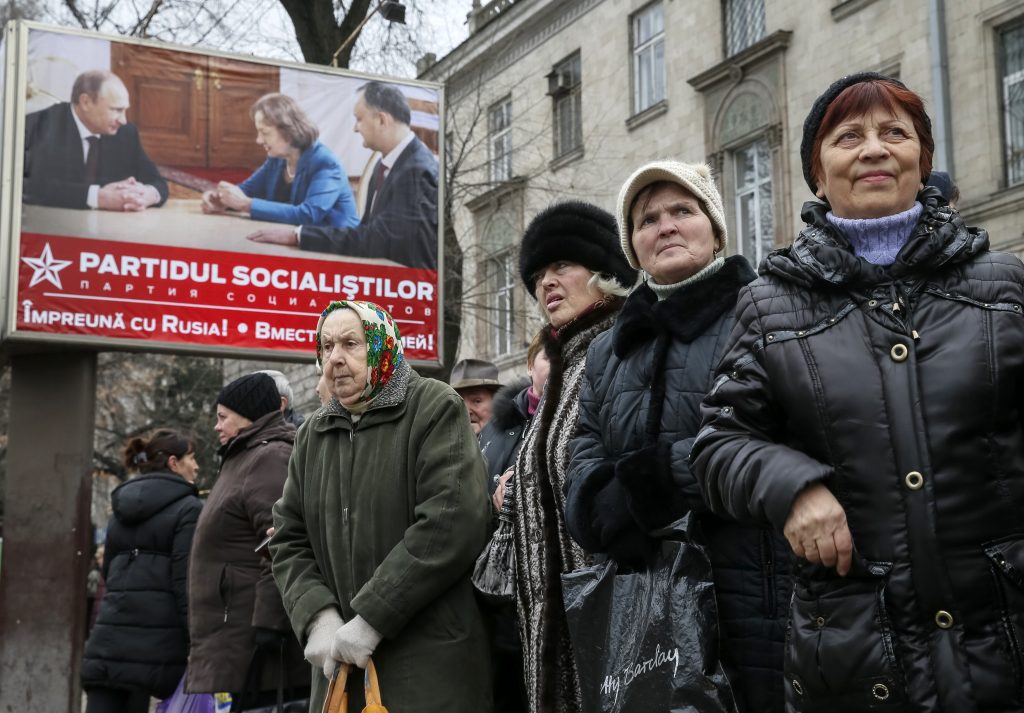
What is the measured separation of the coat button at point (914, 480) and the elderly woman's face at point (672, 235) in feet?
4.69

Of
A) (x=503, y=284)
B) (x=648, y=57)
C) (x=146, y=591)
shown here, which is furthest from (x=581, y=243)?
(x=648, y=57)

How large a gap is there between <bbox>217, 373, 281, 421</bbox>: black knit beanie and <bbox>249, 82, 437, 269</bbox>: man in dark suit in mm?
3841

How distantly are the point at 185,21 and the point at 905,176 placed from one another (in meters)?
16.3

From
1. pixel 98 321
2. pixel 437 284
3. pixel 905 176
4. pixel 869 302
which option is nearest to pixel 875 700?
pixel 869 302

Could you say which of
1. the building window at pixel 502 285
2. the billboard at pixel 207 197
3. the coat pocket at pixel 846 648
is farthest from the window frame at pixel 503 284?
the coat pocket at pixel 846 648

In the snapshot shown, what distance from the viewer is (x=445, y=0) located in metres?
18.0

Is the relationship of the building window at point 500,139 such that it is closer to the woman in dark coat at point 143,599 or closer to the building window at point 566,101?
the building window at point 566,101

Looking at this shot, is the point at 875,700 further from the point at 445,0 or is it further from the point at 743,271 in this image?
the point at 445,0

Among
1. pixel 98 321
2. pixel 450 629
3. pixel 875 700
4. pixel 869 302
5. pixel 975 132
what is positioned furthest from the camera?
pixel 975 132

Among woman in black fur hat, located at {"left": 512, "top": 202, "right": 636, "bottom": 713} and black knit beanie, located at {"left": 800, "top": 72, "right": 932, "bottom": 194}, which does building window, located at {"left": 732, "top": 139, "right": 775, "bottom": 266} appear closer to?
woman in black fur hat, located at {"left": 512, "top": 202, "right": 636, "bottom": 713}

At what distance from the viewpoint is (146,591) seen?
6992 mm

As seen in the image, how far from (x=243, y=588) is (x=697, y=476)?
3.73 metres

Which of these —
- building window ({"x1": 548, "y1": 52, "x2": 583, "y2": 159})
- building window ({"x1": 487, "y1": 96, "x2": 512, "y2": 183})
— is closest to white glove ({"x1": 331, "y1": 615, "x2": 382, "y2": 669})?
building window ({"x1": 487, "y1": 96, "x2": 512, "y2": 183})

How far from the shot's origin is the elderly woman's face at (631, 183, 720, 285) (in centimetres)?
377
